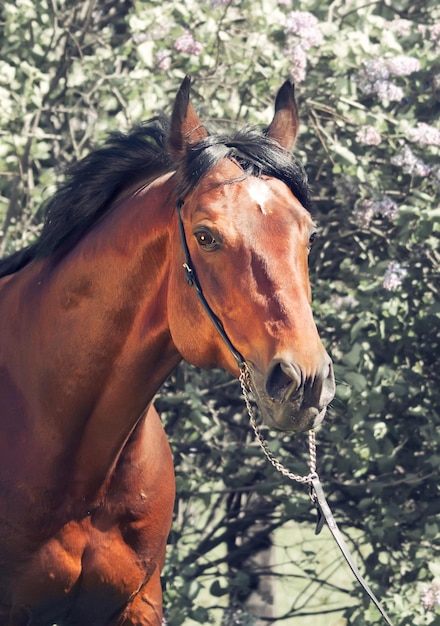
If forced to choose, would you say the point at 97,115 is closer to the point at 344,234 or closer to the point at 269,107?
the point at 269,107

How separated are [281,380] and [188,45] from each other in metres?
2.47

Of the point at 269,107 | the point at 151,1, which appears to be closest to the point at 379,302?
the point at 269,107

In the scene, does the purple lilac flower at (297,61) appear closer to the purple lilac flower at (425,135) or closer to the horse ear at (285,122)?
the purple lilac flower at (425,135)

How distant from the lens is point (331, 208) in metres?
4.70

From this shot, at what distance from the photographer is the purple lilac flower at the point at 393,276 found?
4.04 m

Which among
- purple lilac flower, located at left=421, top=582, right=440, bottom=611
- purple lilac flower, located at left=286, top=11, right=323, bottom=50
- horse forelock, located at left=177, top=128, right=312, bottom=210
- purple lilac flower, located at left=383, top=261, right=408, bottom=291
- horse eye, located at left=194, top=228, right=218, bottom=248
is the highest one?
horse forelock, located at left=177, top=128, right=312, bottom=210

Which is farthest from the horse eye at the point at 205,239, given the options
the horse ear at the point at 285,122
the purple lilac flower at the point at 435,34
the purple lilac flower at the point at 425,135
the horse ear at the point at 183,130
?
the purple lilac flower at the point at 435,34

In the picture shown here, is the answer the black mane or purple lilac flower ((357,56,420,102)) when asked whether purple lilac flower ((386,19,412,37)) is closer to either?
purple lilac flower ((357,56,420,102))

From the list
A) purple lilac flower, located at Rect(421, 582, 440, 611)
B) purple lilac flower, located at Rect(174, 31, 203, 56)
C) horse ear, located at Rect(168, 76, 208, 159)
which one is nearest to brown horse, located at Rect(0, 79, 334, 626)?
horse ear, located at Rect(168, 76, 208, 159)

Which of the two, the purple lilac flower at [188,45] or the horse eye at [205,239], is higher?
the horse eye at [205,239]

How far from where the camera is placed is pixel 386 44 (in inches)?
169

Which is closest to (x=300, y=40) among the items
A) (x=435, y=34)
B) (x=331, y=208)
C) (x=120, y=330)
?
(x=435, y=34)

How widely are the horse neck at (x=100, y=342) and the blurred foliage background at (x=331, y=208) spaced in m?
1.44

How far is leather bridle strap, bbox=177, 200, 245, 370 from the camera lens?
2.29 metres
